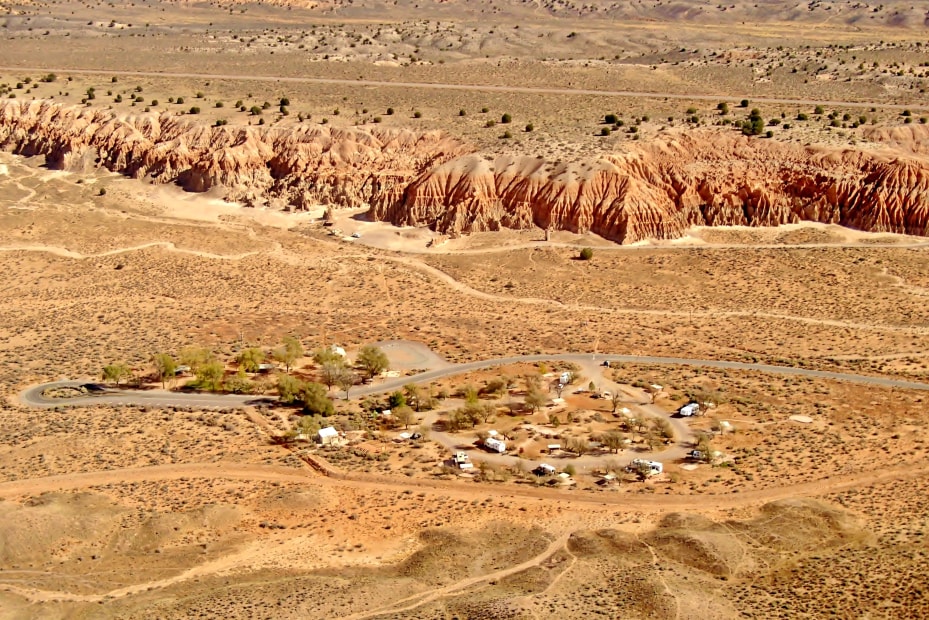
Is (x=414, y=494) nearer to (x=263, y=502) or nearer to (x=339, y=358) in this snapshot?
(x=263, y=502)

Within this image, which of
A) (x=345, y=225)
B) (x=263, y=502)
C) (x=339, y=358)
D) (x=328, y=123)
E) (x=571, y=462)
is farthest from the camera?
(x=328, y=123)

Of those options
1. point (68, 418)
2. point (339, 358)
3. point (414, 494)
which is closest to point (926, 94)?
point (339, 358)

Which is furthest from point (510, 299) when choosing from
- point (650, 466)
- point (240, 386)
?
point (650, 466)

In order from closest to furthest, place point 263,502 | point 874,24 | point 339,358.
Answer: point 263,502, point 339,358, point 874,24

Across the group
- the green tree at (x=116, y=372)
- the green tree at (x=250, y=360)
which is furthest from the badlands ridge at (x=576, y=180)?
the green tree at (x=116, y=372)

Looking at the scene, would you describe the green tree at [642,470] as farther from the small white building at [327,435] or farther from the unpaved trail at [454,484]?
the small white building at [327,435]


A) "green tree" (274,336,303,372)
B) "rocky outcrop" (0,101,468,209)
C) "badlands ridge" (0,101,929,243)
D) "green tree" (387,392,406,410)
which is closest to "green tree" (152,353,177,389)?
"green tree" (274,336,303,372)

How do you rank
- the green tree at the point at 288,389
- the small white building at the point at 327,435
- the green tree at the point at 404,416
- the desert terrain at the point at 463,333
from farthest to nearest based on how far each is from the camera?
the green tree at the point at 288,389 → the green tree at the point at 404,416 → the small white building at the point at 327,435 → the desert terrain at the point at 463,333
